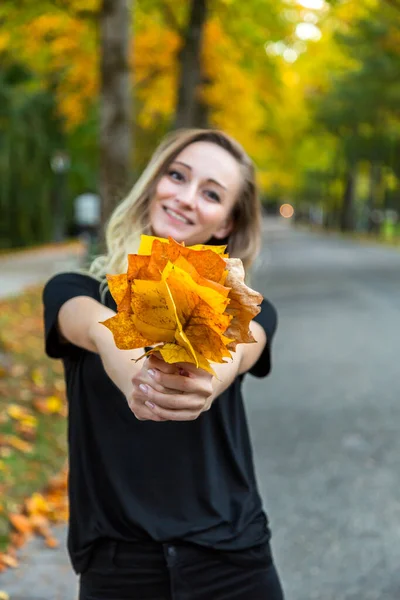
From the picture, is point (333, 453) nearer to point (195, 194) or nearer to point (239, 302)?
point (195, 194)

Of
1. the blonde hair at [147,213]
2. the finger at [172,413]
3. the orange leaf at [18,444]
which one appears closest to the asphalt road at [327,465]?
the blonde hair at [147,213]

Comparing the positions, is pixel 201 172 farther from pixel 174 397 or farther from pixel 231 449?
pixel 174 397

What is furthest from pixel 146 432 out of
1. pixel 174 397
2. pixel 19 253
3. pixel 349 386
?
pixel 19 253

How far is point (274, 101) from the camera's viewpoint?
18.6 meters

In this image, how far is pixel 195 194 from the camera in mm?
2230

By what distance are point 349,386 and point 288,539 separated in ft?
12.4

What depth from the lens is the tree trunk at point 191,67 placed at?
13.9 metres

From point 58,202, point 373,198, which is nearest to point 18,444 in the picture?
point 58,202

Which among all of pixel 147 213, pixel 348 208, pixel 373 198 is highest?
pixel 147 213

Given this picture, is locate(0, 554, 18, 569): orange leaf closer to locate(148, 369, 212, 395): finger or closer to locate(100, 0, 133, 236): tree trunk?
locate(148, 369, 212, 395): finger

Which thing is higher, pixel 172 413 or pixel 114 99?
pixel 114 99

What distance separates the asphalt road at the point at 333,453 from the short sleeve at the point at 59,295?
3.91ft

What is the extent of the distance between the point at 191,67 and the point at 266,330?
1321 cm

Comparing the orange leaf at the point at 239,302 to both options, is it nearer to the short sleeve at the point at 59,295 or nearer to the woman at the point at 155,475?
the woman at the point at 155,475
